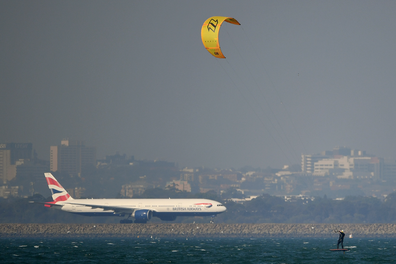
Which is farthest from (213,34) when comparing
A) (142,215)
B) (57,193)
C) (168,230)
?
(57,193)

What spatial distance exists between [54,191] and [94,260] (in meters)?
70.0

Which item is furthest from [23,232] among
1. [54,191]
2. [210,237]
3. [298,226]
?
[298,226]

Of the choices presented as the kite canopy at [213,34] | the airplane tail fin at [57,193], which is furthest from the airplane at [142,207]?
the kite canopy at [213,34]

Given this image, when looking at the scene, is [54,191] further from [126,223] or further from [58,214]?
[58,214]

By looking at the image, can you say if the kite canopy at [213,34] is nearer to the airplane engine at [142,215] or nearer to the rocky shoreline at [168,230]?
the airplane engine at [142,215]

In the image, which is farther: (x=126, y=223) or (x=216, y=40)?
(x=126, y=223)

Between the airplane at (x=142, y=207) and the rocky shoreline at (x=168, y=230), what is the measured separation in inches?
160

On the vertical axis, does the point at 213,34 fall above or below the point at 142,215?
above

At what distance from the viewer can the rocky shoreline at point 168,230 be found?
Result: 127 metres

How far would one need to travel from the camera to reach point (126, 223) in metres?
128

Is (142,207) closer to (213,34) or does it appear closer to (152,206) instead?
(152,206)

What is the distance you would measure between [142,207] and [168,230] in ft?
31.0

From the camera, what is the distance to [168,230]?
129 meters

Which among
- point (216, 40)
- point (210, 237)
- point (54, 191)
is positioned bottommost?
point (210, 237)
